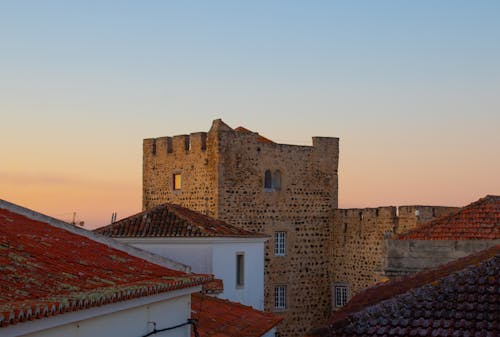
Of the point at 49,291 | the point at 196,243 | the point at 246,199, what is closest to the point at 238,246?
the point at 196,243

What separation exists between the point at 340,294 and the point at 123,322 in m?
19.6

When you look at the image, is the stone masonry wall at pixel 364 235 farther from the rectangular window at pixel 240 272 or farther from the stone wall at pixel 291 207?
the rectangular window at pixel 240 272

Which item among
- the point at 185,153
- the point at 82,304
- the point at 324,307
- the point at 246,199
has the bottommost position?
the point at 324,307

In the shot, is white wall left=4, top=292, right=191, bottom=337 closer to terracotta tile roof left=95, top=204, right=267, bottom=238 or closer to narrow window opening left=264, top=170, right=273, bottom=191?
terracotta tile roof left=95, top=204, right=267, bottom=238

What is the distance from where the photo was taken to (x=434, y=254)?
13.8 meters

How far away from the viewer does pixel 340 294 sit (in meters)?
27.6

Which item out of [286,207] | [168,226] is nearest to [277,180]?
[286,207]

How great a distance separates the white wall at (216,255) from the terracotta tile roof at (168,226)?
6.7 inches

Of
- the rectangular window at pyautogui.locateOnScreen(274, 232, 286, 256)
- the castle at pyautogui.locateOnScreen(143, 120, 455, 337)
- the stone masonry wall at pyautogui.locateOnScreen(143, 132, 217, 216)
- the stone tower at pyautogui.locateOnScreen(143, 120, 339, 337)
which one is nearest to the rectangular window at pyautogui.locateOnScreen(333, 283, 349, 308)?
the castle at pyautogui.locateOnScreen(143, 120, 455, 337)

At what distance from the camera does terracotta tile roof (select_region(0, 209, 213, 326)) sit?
7.09 metres

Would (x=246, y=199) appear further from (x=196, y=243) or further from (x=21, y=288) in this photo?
(x=21, y=288)

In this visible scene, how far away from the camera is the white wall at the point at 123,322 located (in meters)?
7.25

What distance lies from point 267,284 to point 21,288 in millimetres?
19185

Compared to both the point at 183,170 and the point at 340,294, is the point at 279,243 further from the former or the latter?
the point at 183,170
